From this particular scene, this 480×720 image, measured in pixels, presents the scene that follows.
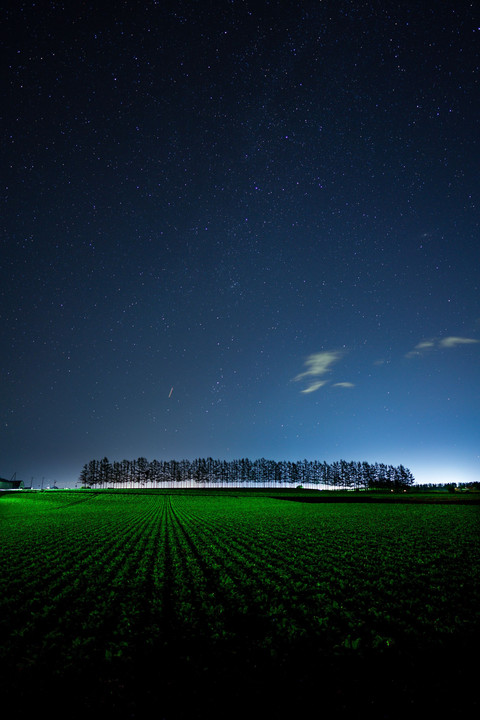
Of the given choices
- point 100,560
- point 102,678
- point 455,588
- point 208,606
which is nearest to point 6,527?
point 100,560

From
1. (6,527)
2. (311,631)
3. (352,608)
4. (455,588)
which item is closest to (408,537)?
(455,588)

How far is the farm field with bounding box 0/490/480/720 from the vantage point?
7707 millimetres

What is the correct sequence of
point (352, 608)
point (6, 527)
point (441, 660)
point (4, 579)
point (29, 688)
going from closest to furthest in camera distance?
point (29, 688)
point (441, 660)
point (352, 608)
point (4, 579)
point (6, 527)

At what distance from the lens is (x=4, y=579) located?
17.2 m

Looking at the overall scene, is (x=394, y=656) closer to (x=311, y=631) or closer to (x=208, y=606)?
(x=311, y=631)

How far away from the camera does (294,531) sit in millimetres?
33594

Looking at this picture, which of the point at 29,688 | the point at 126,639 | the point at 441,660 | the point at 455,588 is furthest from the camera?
the point at 455,588

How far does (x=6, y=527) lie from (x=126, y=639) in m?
38.1

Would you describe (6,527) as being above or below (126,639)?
below

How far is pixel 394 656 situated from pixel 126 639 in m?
7.64

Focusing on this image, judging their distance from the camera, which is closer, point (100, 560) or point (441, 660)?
point (441, 660)

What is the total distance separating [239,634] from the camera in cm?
1077

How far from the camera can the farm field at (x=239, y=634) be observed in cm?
771

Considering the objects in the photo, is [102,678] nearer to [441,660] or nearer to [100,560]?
[441,660]
